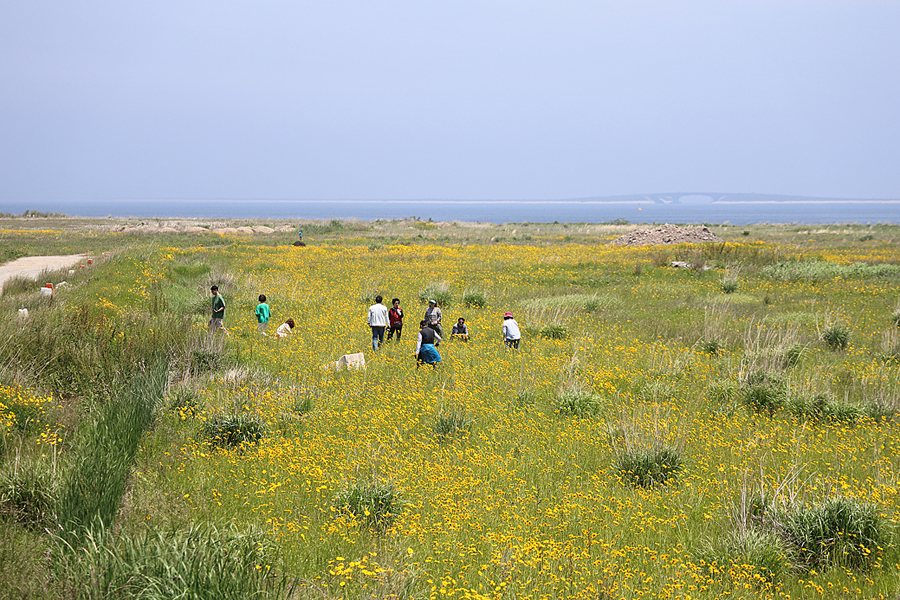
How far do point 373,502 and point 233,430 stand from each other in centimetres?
319

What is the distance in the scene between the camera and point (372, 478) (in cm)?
695

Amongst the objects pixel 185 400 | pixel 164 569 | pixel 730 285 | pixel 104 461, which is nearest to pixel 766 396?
pixel 164 569

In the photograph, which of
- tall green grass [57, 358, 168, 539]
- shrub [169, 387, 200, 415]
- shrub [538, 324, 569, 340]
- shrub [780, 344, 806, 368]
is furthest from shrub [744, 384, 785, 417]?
tall green grass [57, 358, 168, 539]

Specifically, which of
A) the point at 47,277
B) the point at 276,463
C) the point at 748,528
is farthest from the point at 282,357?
the point at 47,277

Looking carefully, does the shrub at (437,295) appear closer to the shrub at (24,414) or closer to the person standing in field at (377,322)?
the person standing in field at (377,322)

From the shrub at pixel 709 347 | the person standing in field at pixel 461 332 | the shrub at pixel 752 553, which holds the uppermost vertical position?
the person standing in field at pixel 461 332

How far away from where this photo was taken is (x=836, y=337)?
48.0 ft

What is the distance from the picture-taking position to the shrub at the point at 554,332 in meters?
15.7

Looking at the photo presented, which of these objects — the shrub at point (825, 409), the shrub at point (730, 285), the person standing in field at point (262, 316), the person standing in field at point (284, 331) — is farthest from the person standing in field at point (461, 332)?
the shrub at point (730, 285)

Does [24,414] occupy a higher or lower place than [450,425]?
higher

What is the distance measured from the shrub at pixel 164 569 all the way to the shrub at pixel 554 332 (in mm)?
11586

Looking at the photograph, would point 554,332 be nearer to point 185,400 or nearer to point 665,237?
point 185,400

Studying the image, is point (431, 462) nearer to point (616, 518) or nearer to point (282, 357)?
point (616, 518)

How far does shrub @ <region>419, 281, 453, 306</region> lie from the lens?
68.9ft
